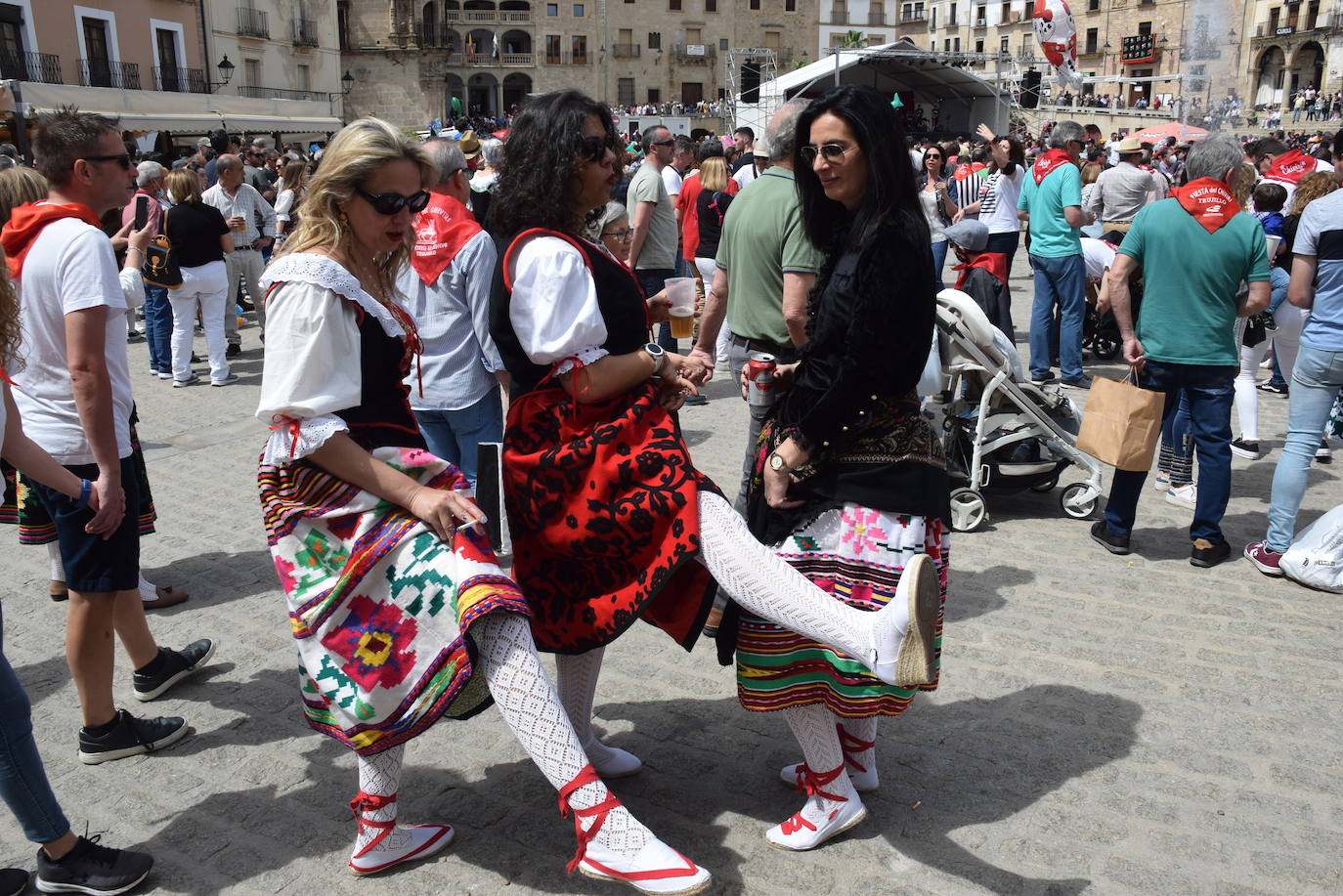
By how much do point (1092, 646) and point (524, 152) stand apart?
9.65ft

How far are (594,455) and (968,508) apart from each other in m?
3.38

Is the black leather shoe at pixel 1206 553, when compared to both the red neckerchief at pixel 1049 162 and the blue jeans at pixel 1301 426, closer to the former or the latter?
the blue jeans at pixel 1301 426

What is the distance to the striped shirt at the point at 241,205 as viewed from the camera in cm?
1002

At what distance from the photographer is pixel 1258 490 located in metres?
6.09

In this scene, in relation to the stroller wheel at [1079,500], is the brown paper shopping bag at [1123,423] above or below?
above

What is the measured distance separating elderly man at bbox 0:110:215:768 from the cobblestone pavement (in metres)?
0.37

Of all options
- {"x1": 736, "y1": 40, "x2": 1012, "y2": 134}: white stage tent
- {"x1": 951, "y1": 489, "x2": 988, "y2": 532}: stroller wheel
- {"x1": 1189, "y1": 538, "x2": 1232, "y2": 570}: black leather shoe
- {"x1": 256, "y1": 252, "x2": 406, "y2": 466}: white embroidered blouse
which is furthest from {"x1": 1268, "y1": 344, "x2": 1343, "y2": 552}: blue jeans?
{"x1": 736, "y1": 40, "x2": 1012, "y2": 134}: white stage tent

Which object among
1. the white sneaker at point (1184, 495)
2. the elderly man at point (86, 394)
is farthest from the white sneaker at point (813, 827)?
the white sneaker at point (1184, 495)

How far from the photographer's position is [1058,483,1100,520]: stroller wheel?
5531 mm

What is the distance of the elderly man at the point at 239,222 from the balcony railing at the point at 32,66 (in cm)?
2449

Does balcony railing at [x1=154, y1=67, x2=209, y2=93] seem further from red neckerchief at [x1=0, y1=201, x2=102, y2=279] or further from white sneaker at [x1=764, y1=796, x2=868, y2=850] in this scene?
white sneaker at [x1=764, y1=796, x2=868, y2=850]

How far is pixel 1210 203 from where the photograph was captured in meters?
4.64

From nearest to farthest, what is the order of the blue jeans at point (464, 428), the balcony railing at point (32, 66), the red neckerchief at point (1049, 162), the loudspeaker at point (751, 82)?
the blue jeans at point (464, 428) → the red neckerchief at point (1049, 162) → the balcony railing at point (32, 66) → the loudspeaker at point (751, 82)

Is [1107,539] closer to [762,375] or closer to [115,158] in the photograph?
[762,375]
